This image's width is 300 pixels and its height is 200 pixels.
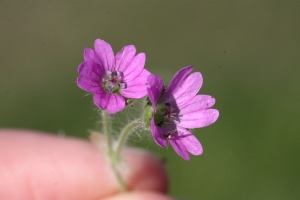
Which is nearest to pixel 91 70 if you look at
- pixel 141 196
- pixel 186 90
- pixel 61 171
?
pixel 186 90

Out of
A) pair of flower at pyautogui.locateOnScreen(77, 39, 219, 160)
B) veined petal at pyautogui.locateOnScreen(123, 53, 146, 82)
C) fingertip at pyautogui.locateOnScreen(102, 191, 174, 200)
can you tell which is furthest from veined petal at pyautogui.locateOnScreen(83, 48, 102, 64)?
fingertip at pyautogui.locateOnScreen(102, 191, 174, 200)

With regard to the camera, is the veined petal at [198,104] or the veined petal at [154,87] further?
the veined petal at [198,104]

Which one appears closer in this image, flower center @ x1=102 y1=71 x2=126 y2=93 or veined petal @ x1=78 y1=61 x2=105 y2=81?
veined petal @ x1=78 y1=61 x2=105 y2=81

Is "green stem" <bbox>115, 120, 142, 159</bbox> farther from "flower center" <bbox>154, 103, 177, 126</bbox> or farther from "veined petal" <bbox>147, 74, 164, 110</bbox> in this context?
"veined petal" <bbox>147, 74, 164, 110</bbox>

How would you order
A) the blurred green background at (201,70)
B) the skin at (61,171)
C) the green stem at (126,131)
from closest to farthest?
the green stem at (126,131), the skin at (61,171), the blurred green background at (201,70)

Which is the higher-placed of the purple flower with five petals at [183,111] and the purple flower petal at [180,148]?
the purple flower with five petals at [183,111]

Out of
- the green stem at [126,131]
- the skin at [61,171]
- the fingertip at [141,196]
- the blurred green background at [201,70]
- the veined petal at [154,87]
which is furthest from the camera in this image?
the blurred green background at [201,70]

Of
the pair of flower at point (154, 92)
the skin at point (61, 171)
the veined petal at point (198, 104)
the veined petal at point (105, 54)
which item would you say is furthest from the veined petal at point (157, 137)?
the skin at point (61, 171)

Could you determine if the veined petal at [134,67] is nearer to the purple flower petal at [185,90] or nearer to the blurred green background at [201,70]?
the purple flower petal at [185,90]
